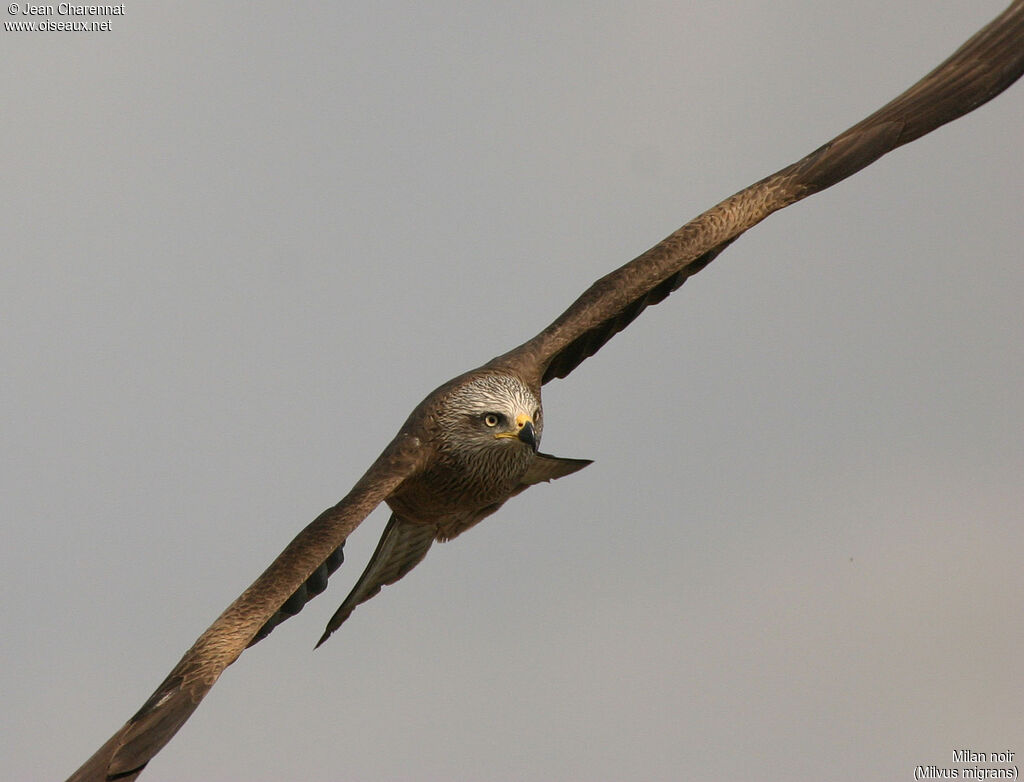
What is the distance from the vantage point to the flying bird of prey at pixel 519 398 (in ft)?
53.0

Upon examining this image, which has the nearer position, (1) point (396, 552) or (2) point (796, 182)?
(1) point (396, 552)

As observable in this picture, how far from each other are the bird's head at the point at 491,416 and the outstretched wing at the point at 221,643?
90 cm

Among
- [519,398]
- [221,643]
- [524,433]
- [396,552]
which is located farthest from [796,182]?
[221,643]

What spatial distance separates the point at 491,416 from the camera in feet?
54.5

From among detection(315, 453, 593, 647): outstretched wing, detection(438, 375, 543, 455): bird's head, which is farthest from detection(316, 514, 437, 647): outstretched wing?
detection(438, 375, 543, 455): bird's head

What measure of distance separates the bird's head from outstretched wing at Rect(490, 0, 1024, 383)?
80 cm

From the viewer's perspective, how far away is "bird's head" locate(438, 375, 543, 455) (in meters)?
16.5

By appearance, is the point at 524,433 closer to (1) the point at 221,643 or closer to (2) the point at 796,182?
(1) the point at 221,643

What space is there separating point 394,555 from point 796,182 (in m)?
5.27

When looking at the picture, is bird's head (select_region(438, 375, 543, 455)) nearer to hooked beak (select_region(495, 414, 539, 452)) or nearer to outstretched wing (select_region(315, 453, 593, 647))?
hooked beak (select_region(495, 414, 539, 452))

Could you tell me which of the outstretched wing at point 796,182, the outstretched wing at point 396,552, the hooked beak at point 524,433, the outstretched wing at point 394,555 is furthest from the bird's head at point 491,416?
the outstretched wing at point 394,555

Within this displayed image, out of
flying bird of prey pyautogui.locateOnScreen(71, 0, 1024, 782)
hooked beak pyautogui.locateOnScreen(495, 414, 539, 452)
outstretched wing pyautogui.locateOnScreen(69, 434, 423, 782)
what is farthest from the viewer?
hooked beak pyautogui.locateOnScreen(495, 414, 539, 452)

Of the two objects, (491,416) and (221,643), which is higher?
(491,416)

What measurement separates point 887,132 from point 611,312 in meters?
3.21
